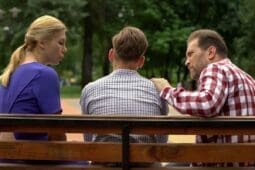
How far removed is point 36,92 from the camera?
171 inches

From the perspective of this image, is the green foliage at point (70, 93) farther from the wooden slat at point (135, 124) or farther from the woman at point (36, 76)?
the wooden slat at point (135, 124)

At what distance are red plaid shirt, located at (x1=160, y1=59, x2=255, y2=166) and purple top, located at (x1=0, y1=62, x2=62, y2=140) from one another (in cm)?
71

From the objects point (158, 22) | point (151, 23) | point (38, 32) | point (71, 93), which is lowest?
point (71, 93)

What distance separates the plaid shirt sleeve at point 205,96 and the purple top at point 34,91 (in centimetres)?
76

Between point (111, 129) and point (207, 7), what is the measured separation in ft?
162

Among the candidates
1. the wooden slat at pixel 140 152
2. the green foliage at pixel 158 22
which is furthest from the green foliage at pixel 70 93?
the wooden slat at pixel 140 152

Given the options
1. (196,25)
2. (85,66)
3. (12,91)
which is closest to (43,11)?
(85,66)

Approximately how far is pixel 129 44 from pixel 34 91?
0.68 m

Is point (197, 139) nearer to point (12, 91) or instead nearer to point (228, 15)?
point (12, 91)

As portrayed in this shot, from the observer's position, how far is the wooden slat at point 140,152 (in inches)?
148

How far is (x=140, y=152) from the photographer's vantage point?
380 centimetres

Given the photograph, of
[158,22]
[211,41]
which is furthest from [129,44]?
[158,22]

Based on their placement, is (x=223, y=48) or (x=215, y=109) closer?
(x=215, y=109)

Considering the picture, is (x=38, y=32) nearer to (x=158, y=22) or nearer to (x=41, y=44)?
(x=41, y=44)
